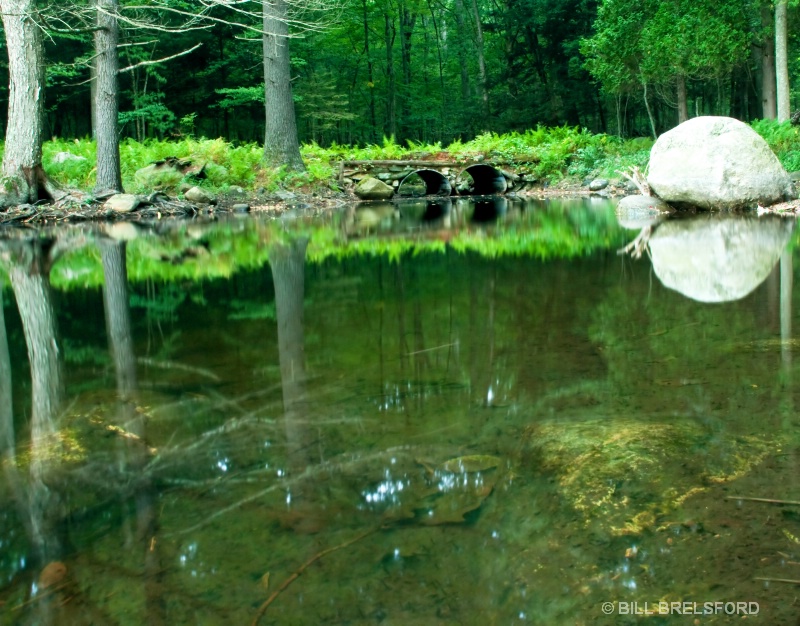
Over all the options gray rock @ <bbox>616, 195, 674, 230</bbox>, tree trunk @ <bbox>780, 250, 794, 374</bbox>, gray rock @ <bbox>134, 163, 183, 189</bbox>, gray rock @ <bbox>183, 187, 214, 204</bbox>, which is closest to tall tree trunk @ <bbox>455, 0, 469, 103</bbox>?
gray rock @ <bbox>134, 163, 183, 189</bbox>

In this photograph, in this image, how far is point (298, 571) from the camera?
5.69ft

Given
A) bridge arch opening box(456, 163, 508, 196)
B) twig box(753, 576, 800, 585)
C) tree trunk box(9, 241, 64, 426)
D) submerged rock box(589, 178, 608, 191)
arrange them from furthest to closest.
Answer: bridge arch opening box(456, 163, 508, 196)
submerged rock box(589, 178, 608, 191)
tree trunk box(9, 241, 64, 426)
twig box(753, 576, 800, 585)

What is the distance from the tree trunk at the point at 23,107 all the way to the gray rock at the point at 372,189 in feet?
28.6

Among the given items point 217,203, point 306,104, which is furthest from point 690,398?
point 306,104

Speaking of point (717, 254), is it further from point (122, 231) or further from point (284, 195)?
point (284, 195)

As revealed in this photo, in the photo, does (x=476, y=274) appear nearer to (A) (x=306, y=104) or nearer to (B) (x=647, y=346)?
(B) (x=647, y=346)

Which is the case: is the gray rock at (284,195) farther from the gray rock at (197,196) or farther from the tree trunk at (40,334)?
the tree trunk at (40,334)

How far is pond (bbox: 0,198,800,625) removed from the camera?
5.41ft

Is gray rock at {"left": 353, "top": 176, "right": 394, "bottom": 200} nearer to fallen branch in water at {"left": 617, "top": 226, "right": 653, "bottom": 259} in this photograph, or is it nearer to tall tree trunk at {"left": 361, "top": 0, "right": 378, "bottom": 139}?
fallen branch in water at {"left": 617, "top": 226, "right": 653, "bottom": 259}

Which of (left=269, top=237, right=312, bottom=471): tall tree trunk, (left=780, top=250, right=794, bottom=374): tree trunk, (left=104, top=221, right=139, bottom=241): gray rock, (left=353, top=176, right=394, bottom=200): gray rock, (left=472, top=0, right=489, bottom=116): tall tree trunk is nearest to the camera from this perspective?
(left=269, top=237, right=312, bottom=471): tall tree trunk

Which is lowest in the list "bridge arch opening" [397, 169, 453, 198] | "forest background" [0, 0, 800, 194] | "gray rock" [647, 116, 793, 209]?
"gray rock" [647, 116, 793, 209]

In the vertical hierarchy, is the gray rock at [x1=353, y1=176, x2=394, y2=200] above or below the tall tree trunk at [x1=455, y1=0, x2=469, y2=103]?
below

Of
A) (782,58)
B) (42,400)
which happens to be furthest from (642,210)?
(42,400)

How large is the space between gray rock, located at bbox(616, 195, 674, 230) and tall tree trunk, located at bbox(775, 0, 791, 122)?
24.8 ft
